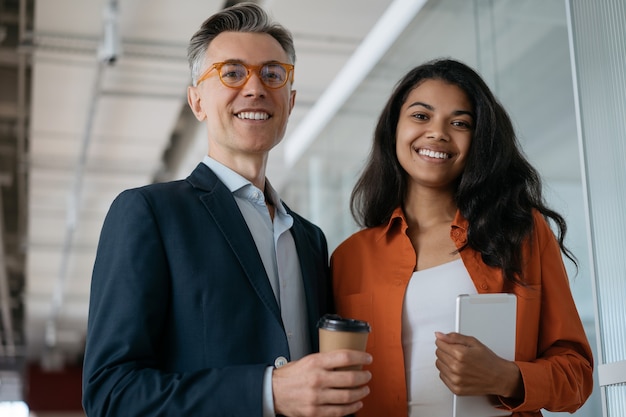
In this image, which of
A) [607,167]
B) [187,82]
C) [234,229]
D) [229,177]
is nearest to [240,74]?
[229,177]

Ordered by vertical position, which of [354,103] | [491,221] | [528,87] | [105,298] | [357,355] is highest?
[354,103]

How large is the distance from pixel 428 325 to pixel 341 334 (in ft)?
1.74

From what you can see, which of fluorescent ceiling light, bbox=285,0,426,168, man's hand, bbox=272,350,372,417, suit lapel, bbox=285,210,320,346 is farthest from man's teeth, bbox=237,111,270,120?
fluorescent ceiling light, bbox=285,0,426,168

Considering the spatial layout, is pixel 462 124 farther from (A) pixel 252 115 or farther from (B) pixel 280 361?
(B) pixel 280 361

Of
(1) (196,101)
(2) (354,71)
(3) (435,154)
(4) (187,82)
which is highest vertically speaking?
(4) (187,82)

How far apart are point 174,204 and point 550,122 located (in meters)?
Answer: 1.89

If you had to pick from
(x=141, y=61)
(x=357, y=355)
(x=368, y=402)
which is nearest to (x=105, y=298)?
(x=357, y=355)

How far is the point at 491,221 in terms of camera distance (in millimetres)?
2010

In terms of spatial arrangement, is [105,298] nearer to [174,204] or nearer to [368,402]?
[174,204]

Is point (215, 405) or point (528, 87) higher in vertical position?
point (528, 87)

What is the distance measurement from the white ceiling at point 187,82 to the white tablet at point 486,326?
1452 mm

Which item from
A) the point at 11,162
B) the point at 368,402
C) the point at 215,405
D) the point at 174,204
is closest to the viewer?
the point at 215,405

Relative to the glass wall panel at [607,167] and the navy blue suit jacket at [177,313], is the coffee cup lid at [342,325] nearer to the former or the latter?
the navy blue suit jacket at [177,313]

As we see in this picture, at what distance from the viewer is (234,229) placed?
5.84 feet
